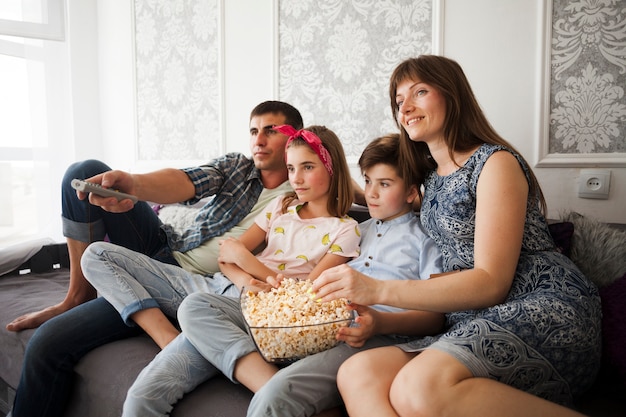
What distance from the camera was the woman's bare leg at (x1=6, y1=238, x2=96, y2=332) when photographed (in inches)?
65.6

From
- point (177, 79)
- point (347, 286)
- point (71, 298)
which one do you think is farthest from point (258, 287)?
point (177, 79)

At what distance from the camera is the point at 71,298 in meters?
1.71

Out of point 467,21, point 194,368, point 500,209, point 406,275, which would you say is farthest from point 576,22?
point 194,368

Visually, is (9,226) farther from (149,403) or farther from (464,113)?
(464,113)

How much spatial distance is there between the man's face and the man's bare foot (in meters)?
0.86

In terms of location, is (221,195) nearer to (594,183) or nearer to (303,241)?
(303,241)

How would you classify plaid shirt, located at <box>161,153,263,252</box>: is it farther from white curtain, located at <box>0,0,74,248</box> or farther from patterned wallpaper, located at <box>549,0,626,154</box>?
white curtain, located at <box>0,0,74,248</box>

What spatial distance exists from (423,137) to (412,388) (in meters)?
0.66

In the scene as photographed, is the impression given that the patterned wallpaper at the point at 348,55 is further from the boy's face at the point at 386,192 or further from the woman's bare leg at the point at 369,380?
the woman's bare leg at the point at 369,380

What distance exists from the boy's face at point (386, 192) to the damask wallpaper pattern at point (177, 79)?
153 centimetres

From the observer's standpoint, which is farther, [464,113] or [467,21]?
[467,21]

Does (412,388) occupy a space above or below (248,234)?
below

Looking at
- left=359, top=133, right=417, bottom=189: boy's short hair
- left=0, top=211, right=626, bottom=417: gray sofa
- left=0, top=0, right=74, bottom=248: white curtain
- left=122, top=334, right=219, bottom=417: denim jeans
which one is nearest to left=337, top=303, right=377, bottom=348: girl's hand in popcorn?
left=0, top=211, right=626, bottom=417: gray sofa

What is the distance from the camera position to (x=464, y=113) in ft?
4.21
